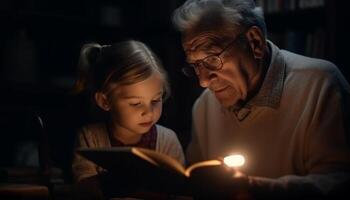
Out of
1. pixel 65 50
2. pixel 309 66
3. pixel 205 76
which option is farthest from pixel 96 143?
pixel 65 50

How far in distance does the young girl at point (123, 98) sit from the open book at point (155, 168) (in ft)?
1.06

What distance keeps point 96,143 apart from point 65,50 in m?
1.37

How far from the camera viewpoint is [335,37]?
2590 mm

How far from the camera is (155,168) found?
157cm

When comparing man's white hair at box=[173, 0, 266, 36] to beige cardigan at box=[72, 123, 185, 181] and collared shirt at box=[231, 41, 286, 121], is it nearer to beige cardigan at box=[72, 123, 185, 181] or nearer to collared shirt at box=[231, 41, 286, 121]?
collared shirt at box=[231, 41, 286, 121]

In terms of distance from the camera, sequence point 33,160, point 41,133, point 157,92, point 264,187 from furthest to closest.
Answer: point 33,160, point 41,133, point 157,92, point 264,187

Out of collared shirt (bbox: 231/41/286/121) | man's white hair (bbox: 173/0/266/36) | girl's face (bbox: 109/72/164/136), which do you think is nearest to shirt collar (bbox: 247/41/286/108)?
collared shirt (bbox: 231/41/286/121)

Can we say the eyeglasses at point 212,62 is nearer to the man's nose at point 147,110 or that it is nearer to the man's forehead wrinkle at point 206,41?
the man's forehead wrinkle at point 206,41

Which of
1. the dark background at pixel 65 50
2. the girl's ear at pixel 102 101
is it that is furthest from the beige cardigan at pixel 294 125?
the dark background at pixel 65 50

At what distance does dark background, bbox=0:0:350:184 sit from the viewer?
310cm

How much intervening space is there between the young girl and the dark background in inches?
29.5

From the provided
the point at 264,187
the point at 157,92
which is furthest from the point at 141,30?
the point at 264,187

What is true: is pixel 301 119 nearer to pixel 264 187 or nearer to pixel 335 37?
pixel 264 187

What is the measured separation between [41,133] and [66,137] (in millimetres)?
1074
